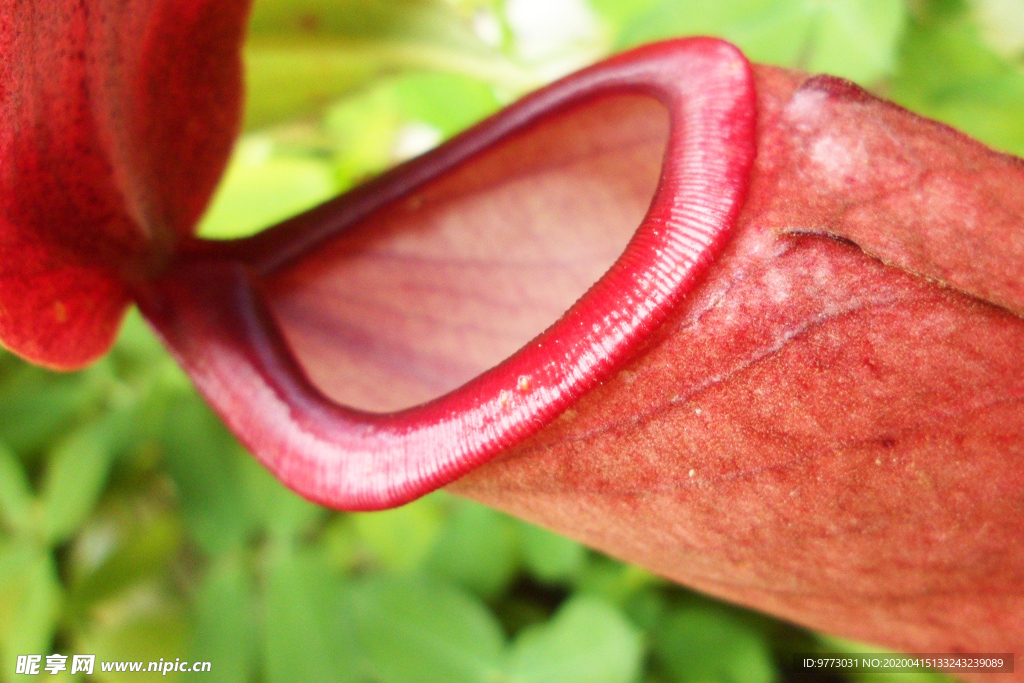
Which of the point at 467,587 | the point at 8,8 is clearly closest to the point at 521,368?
the point at 8,8

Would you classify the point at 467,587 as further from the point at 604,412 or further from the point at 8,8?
the point at 8,8

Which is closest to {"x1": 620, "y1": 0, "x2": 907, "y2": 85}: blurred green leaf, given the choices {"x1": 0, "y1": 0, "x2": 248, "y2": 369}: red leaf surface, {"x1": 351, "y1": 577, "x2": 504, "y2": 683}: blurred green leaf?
{"x1": 0, "y1": 0, "x2": 248, "y2": 369}: red leaf surface

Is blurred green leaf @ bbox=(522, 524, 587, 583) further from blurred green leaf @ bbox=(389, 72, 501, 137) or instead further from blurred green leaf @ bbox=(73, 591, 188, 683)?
blurred green leaf @ bbox=(389, 72, 501, 137)

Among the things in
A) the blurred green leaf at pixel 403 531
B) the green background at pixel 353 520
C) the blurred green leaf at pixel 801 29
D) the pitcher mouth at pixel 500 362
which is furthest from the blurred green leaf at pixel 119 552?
the blurred green leaf at pixel 801 29

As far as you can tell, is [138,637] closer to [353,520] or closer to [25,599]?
[25,599]

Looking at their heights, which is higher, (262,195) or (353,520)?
(262,195)

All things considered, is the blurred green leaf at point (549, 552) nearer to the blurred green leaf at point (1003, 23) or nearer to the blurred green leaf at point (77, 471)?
the blurred green leaf at point (77, 471)

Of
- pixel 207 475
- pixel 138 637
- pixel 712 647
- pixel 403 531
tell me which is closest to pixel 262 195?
pixel 207 475
